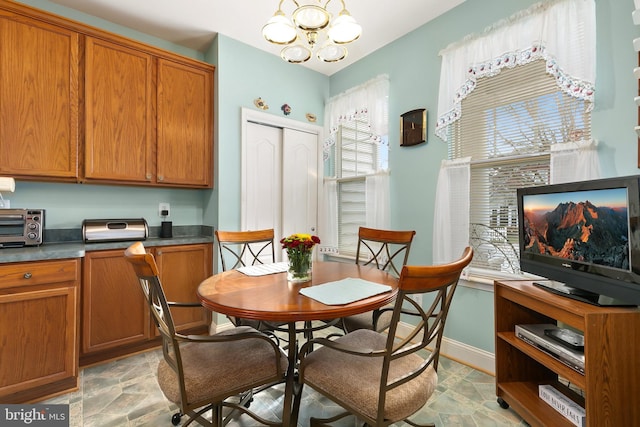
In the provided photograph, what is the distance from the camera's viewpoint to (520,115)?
2062 millimetres

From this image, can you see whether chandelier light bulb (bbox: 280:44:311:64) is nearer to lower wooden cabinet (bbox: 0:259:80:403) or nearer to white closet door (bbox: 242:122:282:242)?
white closet door (bbox: 242:122:282:242)

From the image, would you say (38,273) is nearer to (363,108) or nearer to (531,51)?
(363,108)

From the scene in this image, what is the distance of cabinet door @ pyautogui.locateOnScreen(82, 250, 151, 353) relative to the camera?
2.23m

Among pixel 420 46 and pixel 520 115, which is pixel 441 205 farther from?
pixel 420 46

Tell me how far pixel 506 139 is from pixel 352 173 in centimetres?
164

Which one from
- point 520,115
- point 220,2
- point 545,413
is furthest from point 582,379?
point 220,2

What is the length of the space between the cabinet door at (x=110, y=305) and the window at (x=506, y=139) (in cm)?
282

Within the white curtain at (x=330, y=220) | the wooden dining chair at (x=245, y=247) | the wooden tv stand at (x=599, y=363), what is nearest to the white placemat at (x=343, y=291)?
the wooden dining chair at (x=245, y=247)

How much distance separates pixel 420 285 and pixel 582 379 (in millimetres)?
985

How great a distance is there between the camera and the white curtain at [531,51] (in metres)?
1.72

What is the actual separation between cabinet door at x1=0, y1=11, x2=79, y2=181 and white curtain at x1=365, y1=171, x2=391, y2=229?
103 inches

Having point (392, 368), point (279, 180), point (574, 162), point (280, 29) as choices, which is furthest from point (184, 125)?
point (574, 162)

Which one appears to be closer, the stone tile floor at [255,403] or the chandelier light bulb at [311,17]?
the chandelier light bulb at [311,17]

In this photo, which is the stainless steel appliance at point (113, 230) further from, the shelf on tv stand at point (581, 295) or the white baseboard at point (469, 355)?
the shelf on tv stand at point (581, 295)
